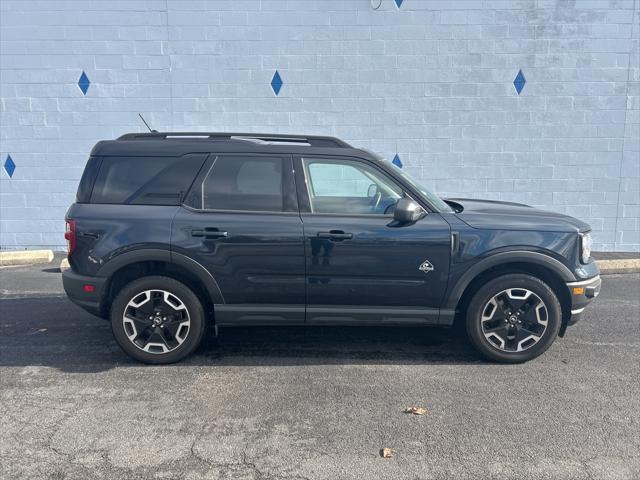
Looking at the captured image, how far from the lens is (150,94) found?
8.27 m

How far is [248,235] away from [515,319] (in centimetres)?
235

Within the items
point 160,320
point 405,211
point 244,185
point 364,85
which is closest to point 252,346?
point 160,320

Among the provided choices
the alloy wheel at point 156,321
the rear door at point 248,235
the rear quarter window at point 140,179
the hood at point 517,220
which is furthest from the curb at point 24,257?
the hood at point 517,220

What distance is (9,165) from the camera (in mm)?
8469

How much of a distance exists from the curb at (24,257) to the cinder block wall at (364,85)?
669 mm

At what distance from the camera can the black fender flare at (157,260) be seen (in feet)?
13.4

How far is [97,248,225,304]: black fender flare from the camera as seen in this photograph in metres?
4.08

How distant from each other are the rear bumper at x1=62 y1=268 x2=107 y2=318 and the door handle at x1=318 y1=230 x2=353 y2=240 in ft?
6.13

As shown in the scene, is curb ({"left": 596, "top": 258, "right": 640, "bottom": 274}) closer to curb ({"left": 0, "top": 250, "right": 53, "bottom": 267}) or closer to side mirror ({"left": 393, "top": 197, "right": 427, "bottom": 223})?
side mirror ({"left": 393, "top": 197, "right": 427, "bottom": 223})

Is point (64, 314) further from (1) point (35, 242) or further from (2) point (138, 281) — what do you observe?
(1) point (35, 242)

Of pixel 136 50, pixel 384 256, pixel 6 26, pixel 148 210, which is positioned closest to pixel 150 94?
pixel 136 50

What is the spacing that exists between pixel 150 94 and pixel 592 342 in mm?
7349

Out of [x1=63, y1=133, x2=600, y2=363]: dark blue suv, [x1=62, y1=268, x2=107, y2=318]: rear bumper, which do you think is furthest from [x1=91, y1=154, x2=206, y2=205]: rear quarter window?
[x1=62, y1=268, x2=107, y2=318]: rear bumper

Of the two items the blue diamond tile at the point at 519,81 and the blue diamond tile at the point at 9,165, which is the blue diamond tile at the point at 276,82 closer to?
the blue diamond tile at the point at 519,81
